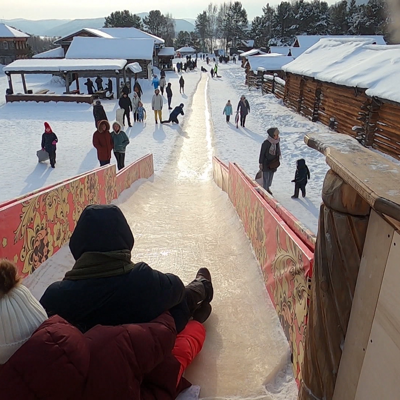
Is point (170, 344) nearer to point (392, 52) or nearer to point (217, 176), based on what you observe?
point (217, 176)

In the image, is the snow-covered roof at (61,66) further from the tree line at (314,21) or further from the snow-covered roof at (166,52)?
the tree line at (314,21)

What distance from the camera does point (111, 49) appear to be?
29703mm

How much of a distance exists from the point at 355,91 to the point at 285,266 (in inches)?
472

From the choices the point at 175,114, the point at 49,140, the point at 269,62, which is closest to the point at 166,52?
the point at 269,62

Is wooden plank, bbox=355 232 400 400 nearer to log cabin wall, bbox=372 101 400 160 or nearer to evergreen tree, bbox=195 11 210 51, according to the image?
log cabin wall, bbox=372 101 400 160

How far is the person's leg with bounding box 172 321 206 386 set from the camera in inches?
98.4

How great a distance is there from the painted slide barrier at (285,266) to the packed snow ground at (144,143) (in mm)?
3664

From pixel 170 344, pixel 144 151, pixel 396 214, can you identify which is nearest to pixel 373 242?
pixel 396 214

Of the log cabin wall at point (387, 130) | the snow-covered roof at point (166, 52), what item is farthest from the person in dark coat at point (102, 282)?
the snow-covered roof at point (166, 52)

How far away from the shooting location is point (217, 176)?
9.80m

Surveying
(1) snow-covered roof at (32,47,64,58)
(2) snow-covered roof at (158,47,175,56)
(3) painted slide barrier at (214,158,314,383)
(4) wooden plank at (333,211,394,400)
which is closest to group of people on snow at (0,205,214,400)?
(3) painted slide barrier at (214,158,314,383)

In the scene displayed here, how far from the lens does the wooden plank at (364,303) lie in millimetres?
1442

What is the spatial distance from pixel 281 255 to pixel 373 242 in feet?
5.50

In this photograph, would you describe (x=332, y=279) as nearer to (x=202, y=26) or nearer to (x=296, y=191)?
(x=296, y=191)
